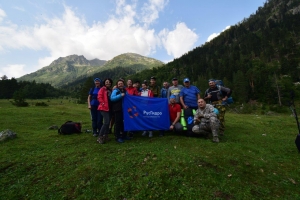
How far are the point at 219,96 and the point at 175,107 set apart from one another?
8.97 ft

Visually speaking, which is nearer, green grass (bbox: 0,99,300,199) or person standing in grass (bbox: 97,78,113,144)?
green grass (bbox: 0,99,300,199)

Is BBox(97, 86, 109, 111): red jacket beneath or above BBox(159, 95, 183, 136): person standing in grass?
above

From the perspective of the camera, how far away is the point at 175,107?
9.92 metres

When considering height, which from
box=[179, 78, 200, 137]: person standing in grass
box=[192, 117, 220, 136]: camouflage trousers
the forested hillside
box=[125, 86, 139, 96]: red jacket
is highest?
the forested hillside

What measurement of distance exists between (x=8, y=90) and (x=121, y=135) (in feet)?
402

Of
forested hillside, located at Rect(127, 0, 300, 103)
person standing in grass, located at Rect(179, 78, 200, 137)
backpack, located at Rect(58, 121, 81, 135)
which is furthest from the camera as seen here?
forested hillside, located at Rect(127, 0, 300, 103)

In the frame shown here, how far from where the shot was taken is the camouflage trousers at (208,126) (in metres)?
8.38

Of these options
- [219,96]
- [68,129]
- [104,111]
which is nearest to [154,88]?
[219,96]

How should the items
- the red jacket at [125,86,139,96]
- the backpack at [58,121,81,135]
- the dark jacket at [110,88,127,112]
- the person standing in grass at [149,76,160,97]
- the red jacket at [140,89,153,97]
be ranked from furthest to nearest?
the backpack at [58,121,81,135], the person standing in grass at [149,76,160,97], the red jacket at [140,89,153,97], the red jacket at [125,86,139,96], the dark jacket at [110,88,127,112]

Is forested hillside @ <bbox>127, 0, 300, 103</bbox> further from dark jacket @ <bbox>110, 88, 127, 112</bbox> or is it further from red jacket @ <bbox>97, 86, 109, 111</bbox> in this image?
red jacket @ <bbox>97, 86, 109, 111</bbox>

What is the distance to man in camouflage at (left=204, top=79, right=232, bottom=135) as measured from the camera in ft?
33.2

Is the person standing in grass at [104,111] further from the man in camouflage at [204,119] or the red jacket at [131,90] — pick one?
the man in camouflage at [204,119]

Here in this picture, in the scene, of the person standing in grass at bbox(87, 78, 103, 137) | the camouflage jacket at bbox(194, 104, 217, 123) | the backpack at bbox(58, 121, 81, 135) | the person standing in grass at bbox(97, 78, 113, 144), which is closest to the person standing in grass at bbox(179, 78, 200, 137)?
the camouflage jacket at bbox(194, 104, 217, 123)

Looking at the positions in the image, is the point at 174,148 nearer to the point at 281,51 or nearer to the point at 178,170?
the point at 178,170
